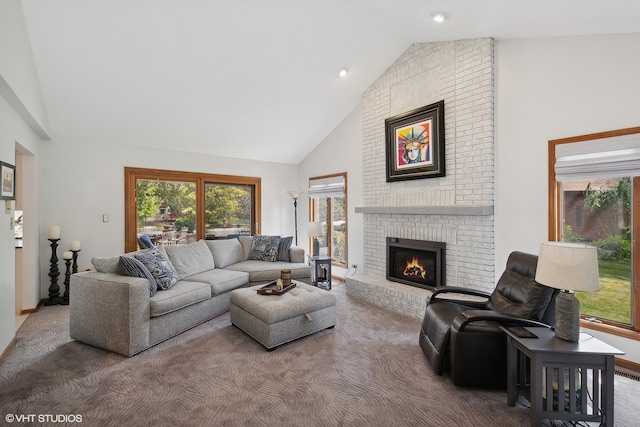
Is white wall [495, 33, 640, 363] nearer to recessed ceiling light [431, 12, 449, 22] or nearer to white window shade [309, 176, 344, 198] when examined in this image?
recessed ceiling light [431, 12, 449, 22]

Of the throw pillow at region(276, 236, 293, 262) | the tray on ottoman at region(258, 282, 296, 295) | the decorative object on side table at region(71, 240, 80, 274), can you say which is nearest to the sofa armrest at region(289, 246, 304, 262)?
the throw pillow at region(276, 236, 293, 262)

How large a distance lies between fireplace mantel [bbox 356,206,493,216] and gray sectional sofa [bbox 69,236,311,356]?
2157 millimetres

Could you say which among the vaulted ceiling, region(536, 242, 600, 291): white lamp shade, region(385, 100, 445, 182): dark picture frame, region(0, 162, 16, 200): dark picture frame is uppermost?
the vaulted ceiling

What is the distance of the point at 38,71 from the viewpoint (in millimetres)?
3471

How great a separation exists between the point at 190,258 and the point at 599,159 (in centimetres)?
470

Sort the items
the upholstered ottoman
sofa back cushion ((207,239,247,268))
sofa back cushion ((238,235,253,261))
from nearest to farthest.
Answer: the upholstered ottoman → sofa back cushion ((207,239,247,268)) → sofa back cushion ((238,235,253,261))

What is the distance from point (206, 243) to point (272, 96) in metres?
2.47

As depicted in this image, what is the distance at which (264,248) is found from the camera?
527 centimetres

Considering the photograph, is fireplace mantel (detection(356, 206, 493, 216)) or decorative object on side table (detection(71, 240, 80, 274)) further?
decorative object on side table (detection(71, 240, 80, 274))

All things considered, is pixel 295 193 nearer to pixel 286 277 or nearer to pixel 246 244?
pixel 246 244

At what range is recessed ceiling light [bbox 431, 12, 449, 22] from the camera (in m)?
3.22

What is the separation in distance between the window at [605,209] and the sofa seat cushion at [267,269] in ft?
10.3

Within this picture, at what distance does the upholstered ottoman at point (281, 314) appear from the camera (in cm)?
303

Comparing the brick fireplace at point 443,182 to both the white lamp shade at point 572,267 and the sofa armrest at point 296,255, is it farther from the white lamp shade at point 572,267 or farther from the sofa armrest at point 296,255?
the white lamp shade at point 572,267
